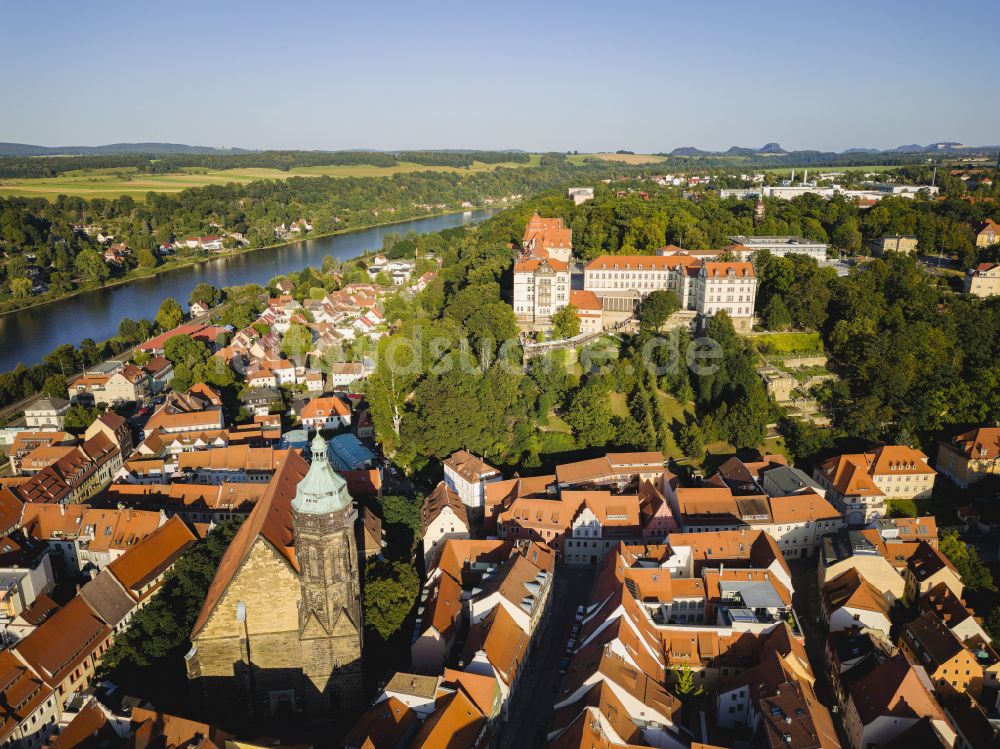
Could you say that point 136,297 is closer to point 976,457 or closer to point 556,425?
point 556,425

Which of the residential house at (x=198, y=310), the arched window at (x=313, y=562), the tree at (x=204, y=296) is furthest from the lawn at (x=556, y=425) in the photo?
the tree at (x=204, y=296)

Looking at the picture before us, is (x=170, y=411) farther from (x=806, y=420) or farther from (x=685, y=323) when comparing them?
(x=806, y=420)

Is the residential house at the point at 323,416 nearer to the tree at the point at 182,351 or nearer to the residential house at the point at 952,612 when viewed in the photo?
the tree at the point at 182,351

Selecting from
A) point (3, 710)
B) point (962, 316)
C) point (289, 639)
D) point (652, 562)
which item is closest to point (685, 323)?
point (962, 316)

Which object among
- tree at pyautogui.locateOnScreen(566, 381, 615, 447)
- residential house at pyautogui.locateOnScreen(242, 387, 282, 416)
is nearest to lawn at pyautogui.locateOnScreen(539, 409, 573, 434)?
tree at pyautogui.locateOnScreen(566, 381, 615, 447)

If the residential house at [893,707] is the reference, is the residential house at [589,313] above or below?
above

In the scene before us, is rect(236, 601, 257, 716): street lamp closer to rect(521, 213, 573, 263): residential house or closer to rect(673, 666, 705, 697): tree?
rect(673, 666, 705, 697): tree
